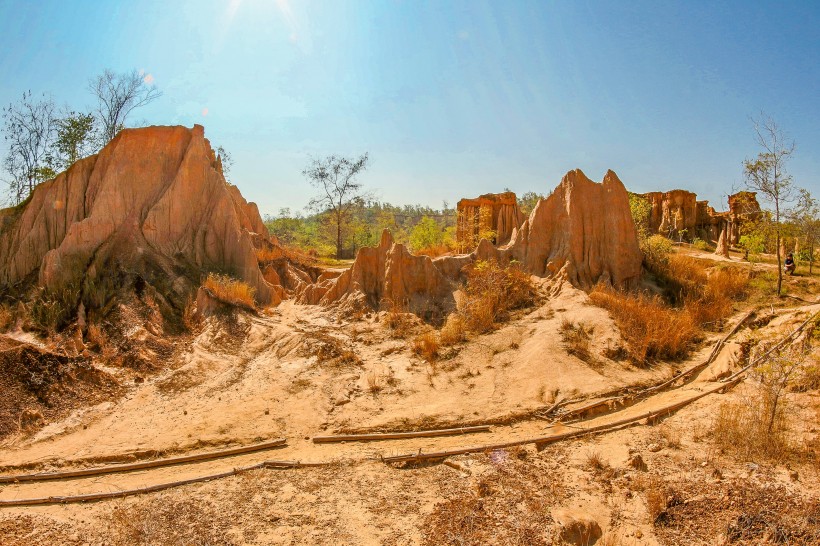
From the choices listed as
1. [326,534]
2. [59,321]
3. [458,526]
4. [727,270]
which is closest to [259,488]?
[326,534]

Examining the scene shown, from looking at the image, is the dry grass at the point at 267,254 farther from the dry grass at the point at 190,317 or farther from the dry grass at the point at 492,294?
the dry grass at the point at 492,294

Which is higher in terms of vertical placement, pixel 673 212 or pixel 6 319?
pixel 673 212

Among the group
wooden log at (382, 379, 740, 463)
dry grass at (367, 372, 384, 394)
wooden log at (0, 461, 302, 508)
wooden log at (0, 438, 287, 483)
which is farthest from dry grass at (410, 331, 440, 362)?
wooden log at (0, 461, 302, 508)

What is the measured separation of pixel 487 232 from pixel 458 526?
56.6 ft

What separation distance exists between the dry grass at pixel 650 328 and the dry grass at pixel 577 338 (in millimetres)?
682

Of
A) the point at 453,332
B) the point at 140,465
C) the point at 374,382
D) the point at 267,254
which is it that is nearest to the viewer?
the point at 140,465

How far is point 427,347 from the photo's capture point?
10219 mm

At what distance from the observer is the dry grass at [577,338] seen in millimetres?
9359

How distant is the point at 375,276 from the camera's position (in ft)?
44.4

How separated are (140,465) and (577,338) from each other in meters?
7.90

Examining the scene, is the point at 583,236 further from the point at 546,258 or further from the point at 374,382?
the point at 374,382

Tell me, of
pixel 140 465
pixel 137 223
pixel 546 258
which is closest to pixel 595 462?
pixel 140 465

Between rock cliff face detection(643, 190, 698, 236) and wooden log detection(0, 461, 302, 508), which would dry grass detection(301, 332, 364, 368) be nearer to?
wooden log detection(0, 461, 302, 508)

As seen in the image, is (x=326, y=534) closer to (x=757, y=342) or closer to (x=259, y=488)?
(x=259, y=488)
